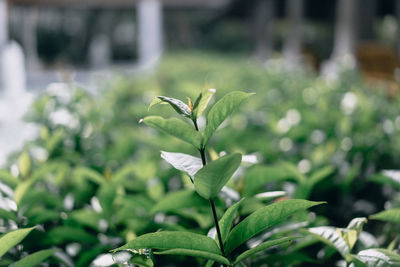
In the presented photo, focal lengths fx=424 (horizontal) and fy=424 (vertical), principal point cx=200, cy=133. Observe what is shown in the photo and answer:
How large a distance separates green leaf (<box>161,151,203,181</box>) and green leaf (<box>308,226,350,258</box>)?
229mm

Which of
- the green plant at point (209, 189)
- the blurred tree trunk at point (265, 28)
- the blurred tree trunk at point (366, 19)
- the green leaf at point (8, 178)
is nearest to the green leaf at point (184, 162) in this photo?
the green plant at point (209, 189)

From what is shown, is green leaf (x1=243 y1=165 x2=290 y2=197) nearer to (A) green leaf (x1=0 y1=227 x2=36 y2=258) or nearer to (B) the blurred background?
(B) the blurred background

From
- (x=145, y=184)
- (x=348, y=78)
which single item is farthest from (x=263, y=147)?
(x=348, y=78)

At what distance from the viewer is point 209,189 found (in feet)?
2.19

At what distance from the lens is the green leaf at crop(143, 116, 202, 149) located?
0.67 m

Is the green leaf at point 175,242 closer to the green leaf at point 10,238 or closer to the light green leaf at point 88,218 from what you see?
the green leaf at point 10,238

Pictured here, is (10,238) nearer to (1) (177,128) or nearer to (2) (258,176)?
(1) (177,128)

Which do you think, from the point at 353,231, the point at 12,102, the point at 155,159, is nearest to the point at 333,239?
the point at 353,231

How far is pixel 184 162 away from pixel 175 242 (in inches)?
5.1

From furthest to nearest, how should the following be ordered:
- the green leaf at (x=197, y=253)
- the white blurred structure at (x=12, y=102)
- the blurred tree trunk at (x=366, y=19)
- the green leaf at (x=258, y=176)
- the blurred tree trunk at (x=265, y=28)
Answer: the blurred tree trunk at (x=265, y=28) → the blurred tree trunk at (x=366, y=19) → the white blurred structure at (x=12, y=102) → the green leaf at (x=258, y=176) → the green leaf at (x=197, y=253)

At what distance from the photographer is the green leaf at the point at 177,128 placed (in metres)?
0.67

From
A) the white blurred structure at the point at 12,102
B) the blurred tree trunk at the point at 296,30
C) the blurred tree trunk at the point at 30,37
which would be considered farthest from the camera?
the blurred tree trunk at the point at 30,37

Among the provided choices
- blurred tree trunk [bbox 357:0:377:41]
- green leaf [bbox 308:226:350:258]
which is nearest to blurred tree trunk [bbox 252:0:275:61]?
blurred tree trunk [bbox 357:0:377:41]

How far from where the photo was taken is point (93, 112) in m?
2.21
